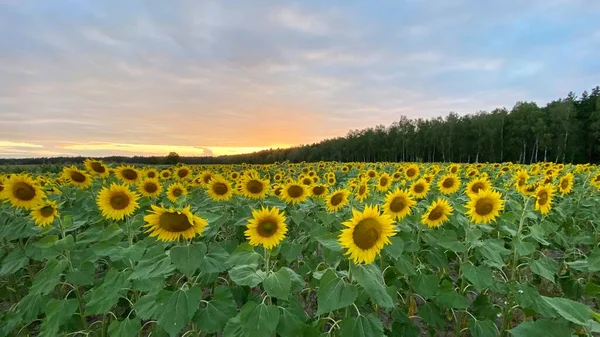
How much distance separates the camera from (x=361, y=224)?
2562mm

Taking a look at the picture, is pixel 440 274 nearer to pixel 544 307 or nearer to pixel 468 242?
pixel 468 242

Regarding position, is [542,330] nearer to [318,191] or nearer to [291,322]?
[291,322]

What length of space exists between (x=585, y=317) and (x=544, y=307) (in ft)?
2.80

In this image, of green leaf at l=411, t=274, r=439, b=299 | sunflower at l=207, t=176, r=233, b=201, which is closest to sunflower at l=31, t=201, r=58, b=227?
sunflower at l=207, t=176, r=233, b=201

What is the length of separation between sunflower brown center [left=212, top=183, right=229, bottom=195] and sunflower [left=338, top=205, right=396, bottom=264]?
3065 mm

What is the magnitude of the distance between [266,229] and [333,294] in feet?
2.76

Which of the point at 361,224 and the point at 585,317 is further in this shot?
the point at 361,224

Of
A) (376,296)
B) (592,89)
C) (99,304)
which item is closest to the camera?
(376,296)

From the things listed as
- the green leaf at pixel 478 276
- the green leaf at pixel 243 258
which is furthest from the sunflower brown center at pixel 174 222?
the green leaf at pixel 478 276

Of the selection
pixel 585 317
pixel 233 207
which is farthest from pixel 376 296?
pixel 233 207

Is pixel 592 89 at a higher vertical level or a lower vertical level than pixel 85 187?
higher

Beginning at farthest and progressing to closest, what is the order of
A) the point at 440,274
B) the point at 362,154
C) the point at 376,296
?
1. the point at 362,154
2. the point at 440,274
3. the point at 376,296

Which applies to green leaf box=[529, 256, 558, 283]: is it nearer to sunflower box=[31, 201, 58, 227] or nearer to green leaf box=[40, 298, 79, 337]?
green leaf box=[40, 298, 79, 337]

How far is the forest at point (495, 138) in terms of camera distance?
191 ft
